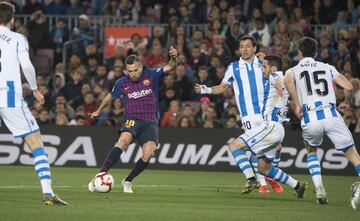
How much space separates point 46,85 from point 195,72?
12.5 ft

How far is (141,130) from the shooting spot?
14.9 meters

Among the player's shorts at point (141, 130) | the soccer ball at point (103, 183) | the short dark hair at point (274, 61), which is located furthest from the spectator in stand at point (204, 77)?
the soccer ball at point (103, 183)

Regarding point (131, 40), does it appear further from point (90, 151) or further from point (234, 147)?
point (234, 147)

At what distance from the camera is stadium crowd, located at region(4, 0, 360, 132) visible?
882 inches

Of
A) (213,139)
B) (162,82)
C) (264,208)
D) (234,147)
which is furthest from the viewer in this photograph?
(162,82)

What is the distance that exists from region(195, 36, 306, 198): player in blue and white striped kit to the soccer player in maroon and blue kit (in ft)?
3.34

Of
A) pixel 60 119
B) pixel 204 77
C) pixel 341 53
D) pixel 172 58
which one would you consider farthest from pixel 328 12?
pixel 172 58

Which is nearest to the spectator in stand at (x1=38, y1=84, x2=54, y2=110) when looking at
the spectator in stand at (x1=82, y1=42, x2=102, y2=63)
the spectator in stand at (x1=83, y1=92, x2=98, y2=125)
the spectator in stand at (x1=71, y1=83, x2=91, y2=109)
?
the spectator in stand at (x1=71, y1=83, x2=91, y2=109)

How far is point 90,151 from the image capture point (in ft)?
70.4

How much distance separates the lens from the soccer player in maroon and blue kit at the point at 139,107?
48.3ft

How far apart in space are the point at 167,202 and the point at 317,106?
A: 8.03ft

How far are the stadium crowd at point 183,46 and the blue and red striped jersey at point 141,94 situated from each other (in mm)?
6437

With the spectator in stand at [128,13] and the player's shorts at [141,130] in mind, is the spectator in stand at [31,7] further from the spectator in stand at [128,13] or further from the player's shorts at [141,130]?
the player's shorts at [141,130]

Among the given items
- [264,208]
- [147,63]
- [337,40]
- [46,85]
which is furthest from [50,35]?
[264,208]
